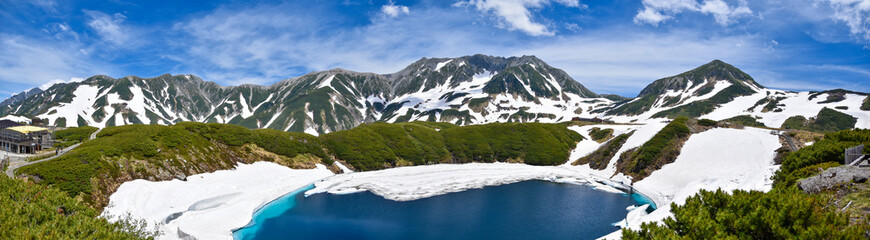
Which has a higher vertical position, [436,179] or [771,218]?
[771,218]

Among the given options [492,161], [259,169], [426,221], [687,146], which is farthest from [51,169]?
[687,146]

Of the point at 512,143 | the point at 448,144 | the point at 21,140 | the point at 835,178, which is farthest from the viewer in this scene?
the point at 512,143

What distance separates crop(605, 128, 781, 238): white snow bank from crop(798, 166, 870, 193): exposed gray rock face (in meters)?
33.2

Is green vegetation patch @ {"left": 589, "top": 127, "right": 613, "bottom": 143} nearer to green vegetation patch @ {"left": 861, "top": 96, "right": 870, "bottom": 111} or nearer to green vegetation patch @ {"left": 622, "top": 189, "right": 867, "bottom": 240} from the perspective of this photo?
green vegetation patch @ {"left": 622, "top": 189, "right": 867, "bottom": 240}

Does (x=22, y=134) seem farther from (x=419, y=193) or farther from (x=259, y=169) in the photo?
(x=419, y=193)

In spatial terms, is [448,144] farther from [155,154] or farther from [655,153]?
[155,154]

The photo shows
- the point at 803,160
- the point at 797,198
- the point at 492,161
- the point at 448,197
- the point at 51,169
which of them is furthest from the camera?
the point at 492,161

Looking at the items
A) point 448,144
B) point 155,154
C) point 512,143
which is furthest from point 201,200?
point 512,143

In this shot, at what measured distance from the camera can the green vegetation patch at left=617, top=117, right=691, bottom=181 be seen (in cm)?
6662

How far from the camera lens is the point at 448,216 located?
150 ft

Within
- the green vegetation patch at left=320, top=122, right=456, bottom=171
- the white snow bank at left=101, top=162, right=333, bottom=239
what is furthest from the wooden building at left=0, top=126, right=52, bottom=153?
the green vegetation patch at left=320, top=122, right=456, bottom=171

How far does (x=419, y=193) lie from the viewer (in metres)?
58.8

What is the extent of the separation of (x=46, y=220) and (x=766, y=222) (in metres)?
31.5

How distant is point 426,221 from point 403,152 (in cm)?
5228
